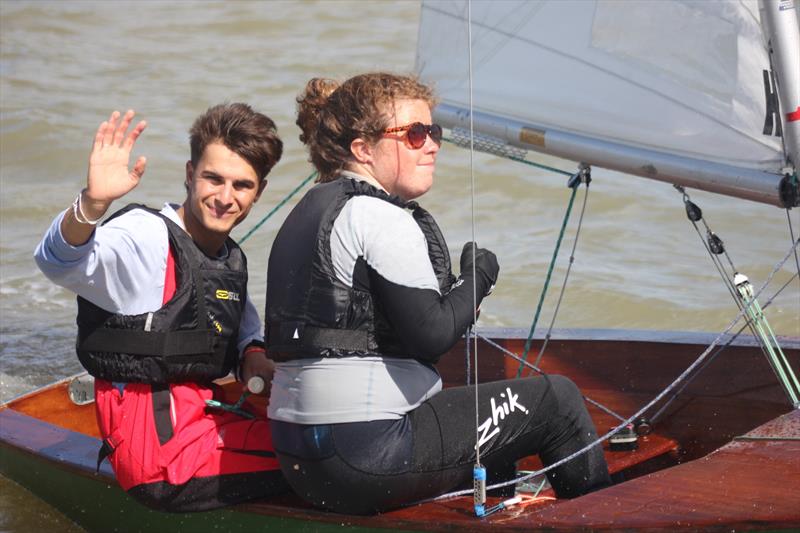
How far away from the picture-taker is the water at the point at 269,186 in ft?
16.6

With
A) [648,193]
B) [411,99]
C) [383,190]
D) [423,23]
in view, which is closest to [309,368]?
[383,190]

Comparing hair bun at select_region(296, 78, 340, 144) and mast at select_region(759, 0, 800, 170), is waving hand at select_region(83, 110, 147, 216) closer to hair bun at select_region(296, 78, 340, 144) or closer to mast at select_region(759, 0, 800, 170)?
hair bun at select_region(296, 78, 340, 144)

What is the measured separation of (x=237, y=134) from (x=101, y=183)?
406 millimetres

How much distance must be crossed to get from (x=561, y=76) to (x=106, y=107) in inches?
218

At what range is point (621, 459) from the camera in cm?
271

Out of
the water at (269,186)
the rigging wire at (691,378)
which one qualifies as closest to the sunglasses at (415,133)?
the rigging wire at (691,378)

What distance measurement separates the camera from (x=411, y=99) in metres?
2.11

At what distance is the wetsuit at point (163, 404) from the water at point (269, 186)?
740 mm

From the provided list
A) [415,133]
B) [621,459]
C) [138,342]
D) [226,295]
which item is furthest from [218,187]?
[621,459]

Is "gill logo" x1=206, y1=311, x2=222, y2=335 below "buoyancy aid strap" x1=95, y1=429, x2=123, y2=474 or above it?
above

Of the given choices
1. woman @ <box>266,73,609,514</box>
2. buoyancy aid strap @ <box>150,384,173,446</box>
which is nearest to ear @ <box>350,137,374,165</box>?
woman @ <box>266,73,609,514</box>

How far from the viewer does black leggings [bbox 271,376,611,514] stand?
2043 mm

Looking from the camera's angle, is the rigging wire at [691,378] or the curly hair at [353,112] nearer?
the curly hair at [353,112]

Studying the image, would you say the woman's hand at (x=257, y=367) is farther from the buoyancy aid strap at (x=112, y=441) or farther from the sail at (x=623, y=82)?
the sail at (x=623, y=82)
